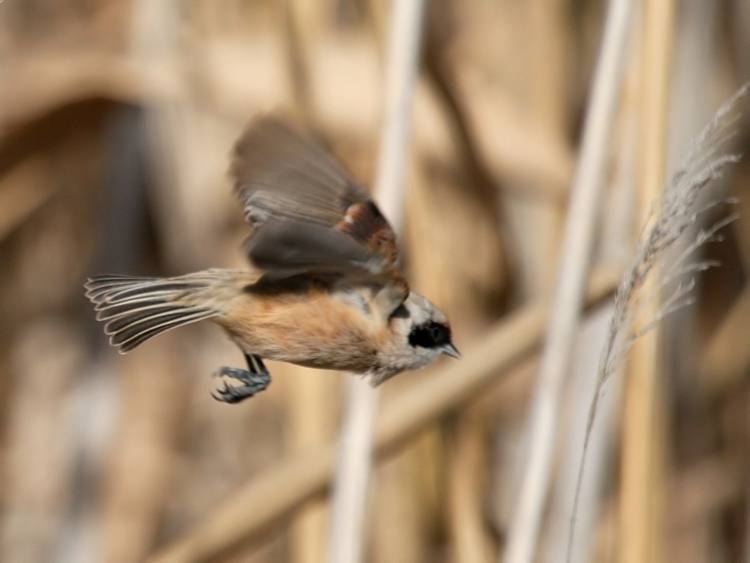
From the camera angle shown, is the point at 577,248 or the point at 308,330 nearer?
the point at 308,330

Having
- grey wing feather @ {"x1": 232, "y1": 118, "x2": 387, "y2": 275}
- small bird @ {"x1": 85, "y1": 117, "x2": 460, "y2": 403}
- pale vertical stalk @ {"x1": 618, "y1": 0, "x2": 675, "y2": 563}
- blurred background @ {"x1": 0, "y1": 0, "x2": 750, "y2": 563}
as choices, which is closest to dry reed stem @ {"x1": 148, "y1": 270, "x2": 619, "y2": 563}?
blurred background @ {"x1": 0, "y1": 0, "x2": 750, "y2": 563}

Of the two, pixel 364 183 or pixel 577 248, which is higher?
pixel 364 183

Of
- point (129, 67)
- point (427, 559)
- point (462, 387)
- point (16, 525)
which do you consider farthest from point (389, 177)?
point (16, 525)

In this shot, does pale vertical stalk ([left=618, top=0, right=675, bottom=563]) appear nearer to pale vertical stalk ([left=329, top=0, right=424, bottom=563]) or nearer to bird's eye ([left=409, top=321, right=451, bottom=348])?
pale vertical stalk ([left=329, top=0, right=424, bottom=563])

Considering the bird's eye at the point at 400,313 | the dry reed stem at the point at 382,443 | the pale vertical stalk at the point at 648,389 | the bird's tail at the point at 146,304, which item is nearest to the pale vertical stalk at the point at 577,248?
the pale vertical stalk at the point at 648,389

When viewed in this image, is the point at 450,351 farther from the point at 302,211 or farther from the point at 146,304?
the point at 146,304

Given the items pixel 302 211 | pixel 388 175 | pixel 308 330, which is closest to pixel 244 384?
pixel 308 330

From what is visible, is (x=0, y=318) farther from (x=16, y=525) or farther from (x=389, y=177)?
(x=389, y=177)
